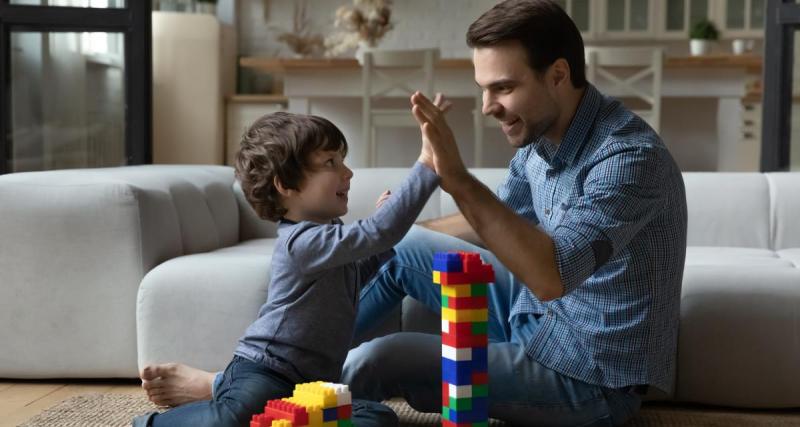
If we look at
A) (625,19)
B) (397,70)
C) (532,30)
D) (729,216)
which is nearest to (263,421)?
(532,30)

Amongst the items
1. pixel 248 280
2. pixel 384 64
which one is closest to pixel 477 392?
pixel 248 280

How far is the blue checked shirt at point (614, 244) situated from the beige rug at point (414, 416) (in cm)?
31

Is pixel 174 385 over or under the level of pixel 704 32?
under

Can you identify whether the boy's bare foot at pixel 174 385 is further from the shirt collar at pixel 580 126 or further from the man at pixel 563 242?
the shirt collar at pixel 580 126

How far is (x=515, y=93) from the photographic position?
1.64 metres

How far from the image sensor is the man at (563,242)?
1.48m

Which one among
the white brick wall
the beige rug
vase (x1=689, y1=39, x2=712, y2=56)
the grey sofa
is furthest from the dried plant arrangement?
the beige rug

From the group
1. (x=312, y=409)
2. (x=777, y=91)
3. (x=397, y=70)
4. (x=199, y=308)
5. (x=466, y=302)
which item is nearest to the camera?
(x=312, y=409)

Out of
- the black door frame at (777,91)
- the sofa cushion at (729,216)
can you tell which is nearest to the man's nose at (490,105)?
the sofa cushion at (729,216)

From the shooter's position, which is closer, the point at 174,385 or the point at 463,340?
the point at 463,340

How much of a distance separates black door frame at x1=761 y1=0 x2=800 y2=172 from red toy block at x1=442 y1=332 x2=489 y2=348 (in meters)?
2.37

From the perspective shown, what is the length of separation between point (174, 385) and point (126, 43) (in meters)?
1.91

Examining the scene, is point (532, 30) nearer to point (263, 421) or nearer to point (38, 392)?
point (263, 421)

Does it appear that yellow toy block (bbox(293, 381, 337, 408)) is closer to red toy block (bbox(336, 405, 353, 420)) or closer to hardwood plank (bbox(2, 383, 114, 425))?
red toy block (bbox(336, 405, 353, 420))
